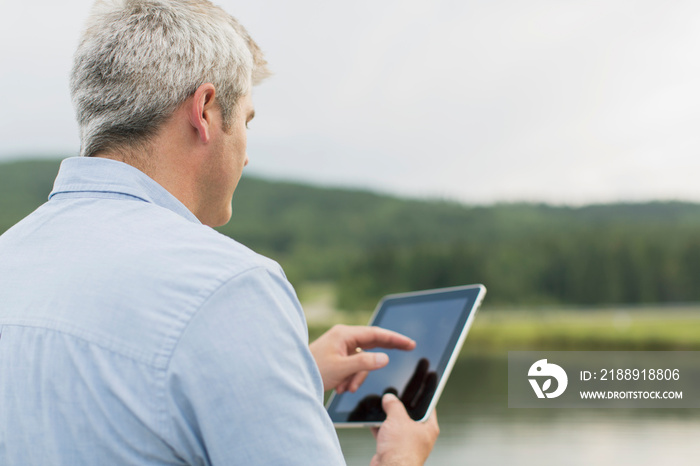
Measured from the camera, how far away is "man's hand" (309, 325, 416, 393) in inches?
57.2

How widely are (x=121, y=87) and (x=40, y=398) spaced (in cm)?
49

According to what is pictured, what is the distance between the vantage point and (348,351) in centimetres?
156

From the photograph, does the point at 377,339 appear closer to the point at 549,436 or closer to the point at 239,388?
the point at 239,388

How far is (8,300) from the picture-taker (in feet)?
2.68

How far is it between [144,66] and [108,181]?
0.20 m

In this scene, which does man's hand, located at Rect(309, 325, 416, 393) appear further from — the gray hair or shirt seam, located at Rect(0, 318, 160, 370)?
shirt seam, located at Rect(0, 318, 160, 370)

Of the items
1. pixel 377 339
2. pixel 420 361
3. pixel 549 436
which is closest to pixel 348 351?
pixel 377 339

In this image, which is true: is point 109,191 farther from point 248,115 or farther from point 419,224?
point 419,224

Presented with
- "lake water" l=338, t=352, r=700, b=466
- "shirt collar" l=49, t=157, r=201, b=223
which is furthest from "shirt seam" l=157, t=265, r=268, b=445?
"lake water" l=338, t=352, r=700, b=466

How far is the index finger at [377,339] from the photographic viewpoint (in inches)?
59.9

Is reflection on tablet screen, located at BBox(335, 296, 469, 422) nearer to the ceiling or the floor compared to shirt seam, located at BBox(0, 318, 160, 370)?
nearer to the floor

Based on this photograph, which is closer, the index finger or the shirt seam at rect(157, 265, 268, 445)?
the shirt seam at rect(157, 265, 268, 445)

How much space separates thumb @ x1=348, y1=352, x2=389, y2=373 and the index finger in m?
0.08
